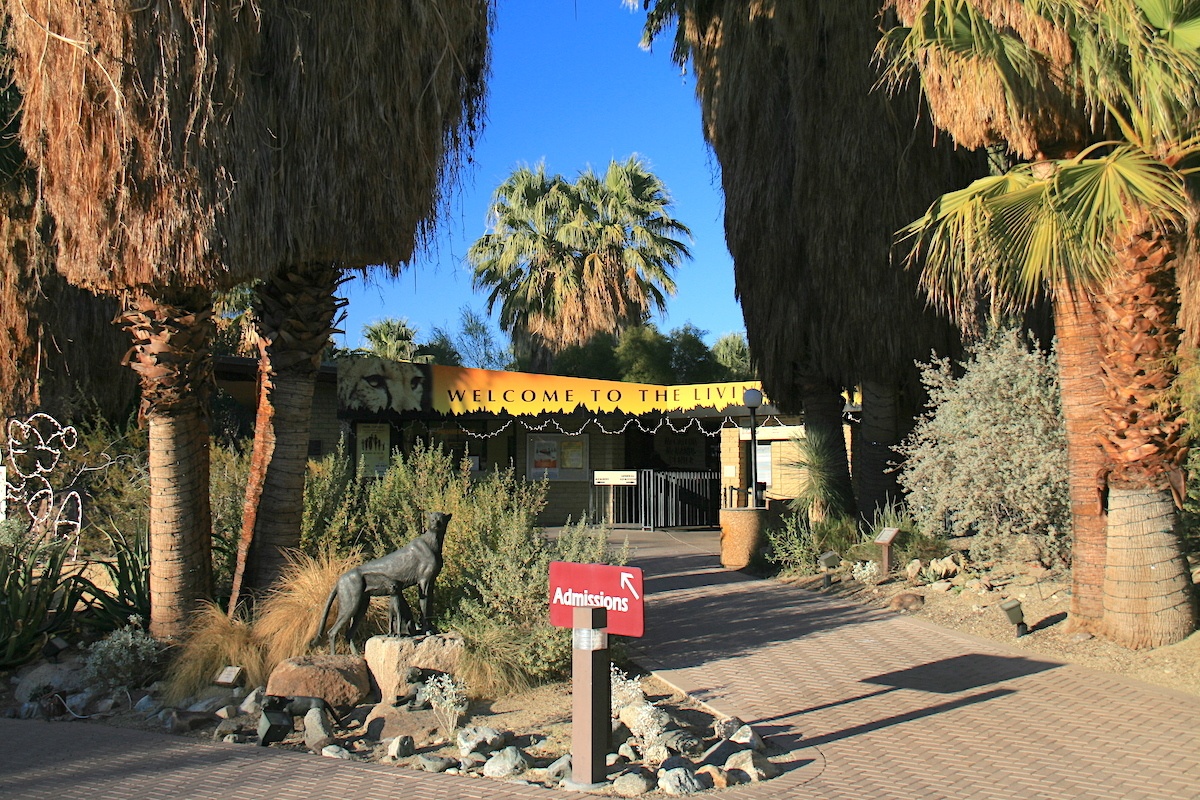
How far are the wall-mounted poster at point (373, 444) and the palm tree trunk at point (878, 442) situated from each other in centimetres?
1162

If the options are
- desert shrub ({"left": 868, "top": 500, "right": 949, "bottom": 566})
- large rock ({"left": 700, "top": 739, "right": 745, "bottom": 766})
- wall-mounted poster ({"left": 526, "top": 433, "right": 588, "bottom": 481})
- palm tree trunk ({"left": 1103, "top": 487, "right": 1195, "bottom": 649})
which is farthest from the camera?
wall-mounted poster ({"left": 526, "top": 433, "right": 588, "bottom": 481})

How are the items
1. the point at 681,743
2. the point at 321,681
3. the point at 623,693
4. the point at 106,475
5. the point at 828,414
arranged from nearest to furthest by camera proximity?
the point at 681,743 → the point at 623,693 → the point at 321,681 → the point at 106,475 → the point at 828,414

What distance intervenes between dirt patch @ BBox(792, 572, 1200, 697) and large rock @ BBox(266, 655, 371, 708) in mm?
5696

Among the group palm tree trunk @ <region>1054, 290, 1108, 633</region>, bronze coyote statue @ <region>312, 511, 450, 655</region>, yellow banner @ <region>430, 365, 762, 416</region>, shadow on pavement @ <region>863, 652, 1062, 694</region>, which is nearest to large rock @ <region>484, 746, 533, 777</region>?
bronze coyote statue @ <region>312, 511, 450, 655</region>

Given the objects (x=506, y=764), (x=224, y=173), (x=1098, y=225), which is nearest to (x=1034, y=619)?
(x=1098, y=225)

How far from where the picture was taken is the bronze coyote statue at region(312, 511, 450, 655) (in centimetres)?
785

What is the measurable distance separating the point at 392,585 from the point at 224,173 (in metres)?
3.38

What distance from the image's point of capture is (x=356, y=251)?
8.54 metres

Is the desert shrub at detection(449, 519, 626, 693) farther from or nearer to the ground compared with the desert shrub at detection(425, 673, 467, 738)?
farther from the ground

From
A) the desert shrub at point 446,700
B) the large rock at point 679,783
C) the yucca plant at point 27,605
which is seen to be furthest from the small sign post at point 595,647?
the yucca plant at point 27,605

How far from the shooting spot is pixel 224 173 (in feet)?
25.5

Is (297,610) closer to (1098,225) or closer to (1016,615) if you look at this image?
(1016,615)

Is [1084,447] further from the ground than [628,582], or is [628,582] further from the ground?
[1084,447]

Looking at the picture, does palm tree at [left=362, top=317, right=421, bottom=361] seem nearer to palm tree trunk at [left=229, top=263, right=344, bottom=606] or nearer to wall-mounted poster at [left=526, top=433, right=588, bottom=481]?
wall-mounted poster at [left=526, top=433, right=588, bottom=481]
